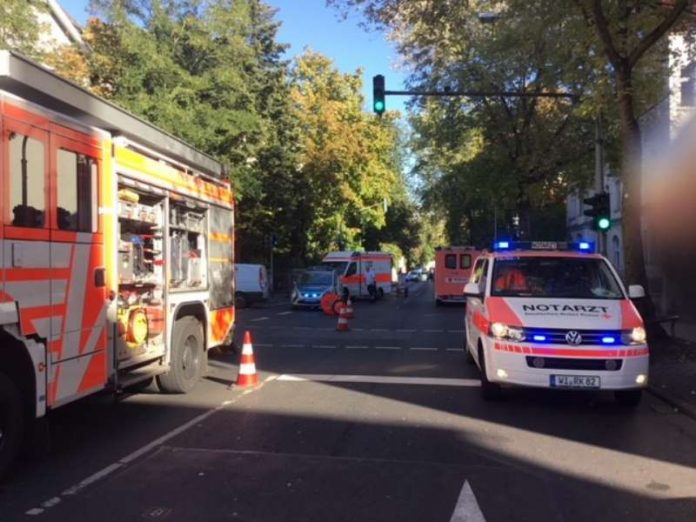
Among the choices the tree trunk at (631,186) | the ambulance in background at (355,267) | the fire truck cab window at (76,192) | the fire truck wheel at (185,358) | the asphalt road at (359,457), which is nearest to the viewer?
the asphalt road at (359,457)

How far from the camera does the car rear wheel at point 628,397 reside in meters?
8.34

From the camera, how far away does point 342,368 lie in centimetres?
1172

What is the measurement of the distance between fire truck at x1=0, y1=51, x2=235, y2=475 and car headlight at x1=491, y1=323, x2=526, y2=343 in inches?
150

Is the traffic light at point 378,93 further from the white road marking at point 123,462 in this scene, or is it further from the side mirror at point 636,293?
the white road marking at point 123,462

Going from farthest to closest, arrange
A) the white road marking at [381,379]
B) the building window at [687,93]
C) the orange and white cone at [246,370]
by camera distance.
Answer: the building window at [687,93] → the white road marking at [381,379] → the orange and white cone at [246,370]

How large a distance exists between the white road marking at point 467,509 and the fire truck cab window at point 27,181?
152 inches

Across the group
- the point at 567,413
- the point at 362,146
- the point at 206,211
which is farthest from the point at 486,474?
the point at 362,146

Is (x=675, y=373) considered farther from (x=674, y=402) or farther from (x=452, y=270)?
(x=452, y=270)

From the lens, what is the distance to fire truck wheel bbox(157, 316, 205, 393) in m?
8.84

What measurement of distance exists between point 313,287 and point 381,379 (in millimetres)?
19067

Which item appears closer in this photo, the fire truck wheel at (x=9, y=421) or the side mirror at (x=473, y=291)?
the fire truck wheel at (x=9, y=421)

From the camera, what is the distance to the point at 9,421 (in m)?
5.44

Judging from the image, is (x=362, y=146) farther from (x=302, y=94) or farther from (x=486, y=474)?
(x=486, y=474)

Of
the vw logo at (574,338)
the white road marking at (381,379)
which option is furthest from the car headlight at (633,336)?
the white road marking at (381,379)
